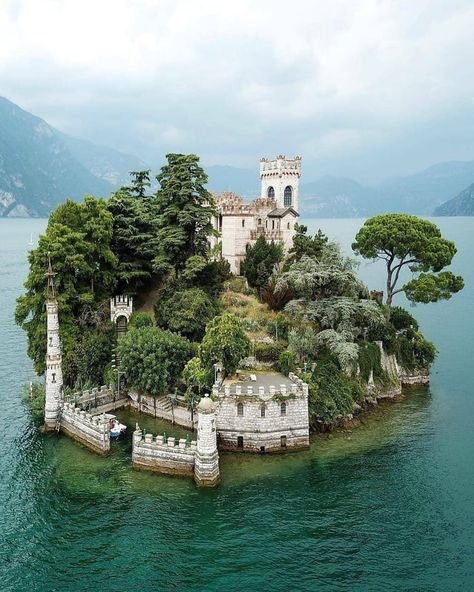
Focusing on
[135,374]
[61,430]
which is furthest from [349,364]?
[61,430]

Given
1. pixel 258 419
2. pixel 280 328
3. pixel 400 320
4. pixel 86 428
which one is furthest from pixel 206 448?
pixel 400 320

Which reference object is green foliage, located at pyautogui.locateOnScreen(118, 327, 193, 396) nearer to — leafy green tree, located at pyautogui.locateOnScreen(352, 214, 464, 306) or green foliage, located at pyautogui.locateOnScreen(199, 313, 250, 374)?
green foliage, located at pyautogui.locateOnScreen(199, 313, 250, 374)

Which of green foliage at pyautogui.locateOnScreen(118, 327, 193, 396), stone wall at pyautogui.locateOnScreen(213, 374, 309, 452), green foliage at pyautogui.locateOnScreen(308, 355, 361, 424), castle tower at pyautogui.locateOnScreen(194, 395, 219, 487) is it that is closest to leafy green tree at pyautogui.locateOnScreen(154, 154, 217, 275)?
green foliage at pyautogui.locateOnScreen(118, 327, 193, 396)

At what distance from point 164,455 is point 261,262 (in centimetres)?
2277

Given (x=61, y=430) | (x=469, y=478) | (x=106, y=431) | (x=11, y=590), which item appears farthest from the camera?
(x=61, y=430)

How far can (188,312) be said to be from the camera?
40.6 metres

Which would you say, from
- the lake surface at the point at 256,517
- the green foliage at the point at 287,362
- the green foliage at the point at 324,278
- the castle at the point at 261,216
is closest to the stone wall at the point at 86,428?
the lake surface at the point at 256,517

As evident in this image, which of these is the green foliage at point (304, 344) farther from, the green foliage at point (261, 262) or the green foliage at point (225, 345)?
the green foliage at point (261, 262)

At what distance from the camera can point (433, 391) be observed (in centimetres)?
4178

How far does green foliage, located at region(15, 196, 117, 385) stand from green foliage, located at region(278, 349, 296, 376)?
49.8ft

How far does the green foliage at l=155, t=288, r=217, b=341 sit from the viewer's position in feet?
133

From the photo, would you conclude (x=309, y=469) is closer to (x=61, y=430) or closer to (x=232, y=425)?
(x=232, y=425)

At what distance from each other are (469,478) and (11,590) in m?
22.1

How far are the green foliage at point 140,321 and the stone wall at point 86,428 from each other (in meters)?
9.21
